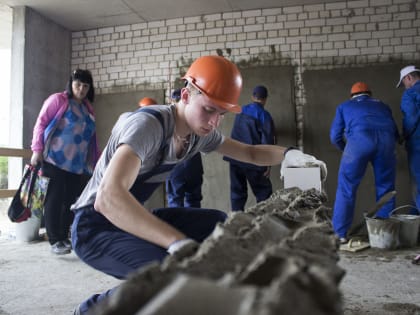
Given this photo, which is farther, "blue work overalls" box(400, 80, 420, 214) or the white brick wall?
the white brick wall

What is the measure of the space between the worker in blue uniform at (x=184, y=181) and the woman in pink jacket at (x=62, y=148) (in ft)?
3.30

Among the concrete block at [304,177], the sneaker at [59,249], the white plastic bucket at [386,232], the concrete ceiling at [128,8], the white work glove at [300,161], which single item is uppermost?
the concrete ceiling at [128,8]

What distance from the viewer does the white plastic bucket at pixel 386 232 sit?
3943mm

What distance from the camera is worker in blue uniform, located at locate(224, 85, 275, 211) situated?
471cm

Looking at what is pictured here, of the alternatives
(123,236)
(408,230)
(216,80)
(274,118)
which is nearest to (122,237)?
(123,236)

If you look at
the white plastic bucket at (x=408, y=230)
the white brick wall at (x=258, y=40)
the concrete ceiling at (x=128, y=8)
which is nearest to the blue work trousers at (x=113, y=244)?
the white plastic bucket at (x=408, y=230)

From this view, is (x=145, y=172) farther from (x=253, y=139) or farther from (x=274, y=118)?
(x=274, y=118)

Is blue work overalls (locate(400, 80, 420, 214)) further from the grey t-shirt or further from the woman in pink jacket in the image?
the woman in pink jacket

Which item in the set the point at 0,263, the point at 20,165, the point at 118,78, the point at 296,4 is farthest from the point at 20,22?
the point at 296,4

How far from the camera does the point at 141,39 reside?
630 centimetres

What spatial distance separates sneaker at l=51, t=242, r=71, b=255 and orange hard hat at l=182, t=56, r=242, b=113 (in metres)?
2.73

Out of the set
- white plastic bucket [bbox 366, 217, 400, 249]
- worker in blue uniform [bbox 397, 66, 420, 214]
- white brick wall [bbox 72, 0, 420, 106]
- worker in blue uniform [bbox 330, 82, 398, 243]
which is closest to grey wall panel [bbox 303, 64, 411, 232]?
white brick wall [bbox 72, 0, 420, 106]

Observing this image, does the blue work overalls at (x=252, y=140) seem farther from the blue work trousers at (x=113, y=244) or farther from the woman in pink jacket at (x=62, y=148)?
the blue work trousers at (x=113, y=244)

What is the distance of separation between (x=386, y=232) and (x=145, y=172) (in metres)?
3.06
